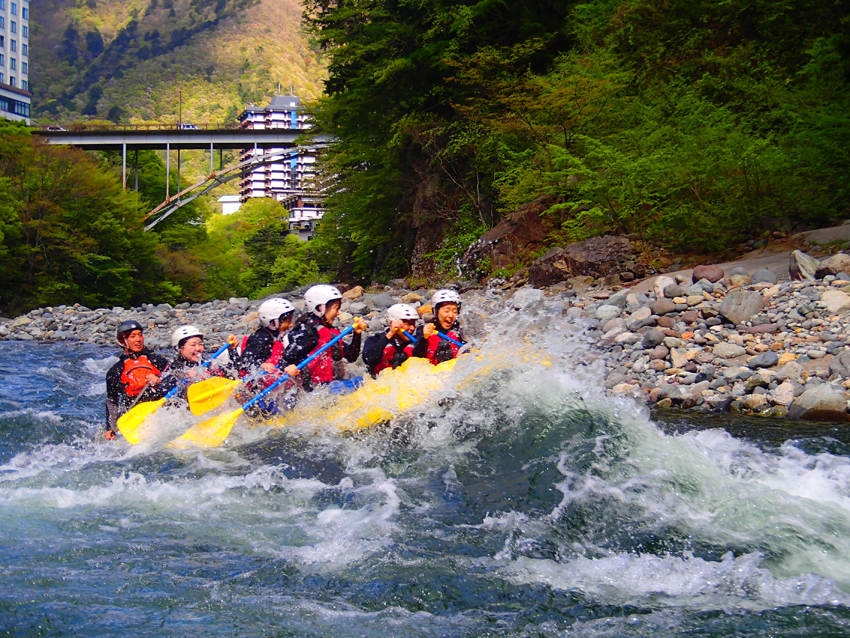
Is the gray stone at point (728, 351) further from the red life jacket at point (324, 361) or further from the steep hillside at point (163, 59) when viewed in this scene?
the steep hillside at point (163, 59)

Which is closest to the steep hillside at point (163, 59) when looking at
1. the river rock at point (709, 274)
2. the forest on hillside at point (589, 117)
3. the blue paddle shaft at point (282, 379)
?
the forest on hillside at point (589, 117)

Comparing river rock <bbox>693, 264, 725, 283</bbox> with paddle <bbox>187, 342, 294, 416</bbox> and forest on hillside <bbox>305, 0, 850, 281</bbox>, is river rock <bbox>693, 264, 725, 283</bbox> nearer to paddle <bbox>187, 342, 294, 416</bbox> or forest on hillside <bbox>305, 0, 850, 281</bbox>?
forest on hillside <bbox>305, 0, 850, 281</bbox>

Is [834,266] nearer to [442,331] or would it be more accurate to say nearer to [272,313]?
[442,331]

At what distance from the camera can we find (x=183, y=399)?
7449mm

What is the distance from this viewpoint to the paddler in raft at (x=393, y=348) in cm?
749

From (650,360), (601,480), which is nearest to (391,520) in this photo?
(601,480)

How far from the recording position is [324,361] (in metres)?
7.59

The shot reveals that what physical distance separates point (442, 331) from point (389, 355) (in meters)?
0.60

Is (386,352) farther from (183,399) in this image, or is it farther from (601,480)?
(601,480)

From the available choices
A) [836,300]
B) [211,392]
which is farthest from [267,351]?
[836,300]

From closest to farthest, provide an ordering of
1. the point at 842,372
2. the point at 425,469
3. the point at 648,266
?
the point at 425,469, the point at 842,372, the point at 648,266

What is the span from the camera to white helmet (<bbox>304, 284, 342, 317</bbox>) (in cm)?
745

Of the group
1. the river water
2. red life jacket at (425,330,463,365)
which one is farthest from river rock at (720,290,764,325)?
red life jacket at (425,330,463,365)

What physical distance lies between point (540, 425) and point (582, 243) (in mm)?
8915
